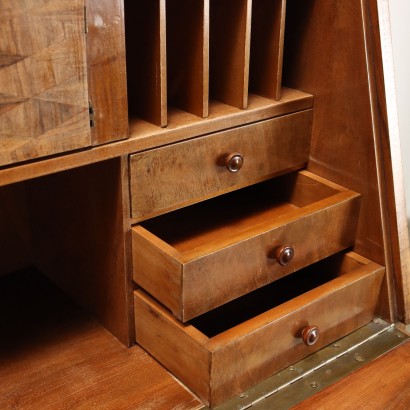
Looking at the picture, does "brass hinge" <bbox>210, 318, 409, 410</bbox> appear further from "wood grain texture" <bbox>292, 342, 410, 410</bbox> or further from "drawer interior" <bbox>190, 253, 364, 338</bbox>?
"drawer interior" <bbox>190, 253, 364, 338</bbox>

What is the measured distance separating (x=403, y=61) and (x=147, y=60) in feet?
2.44

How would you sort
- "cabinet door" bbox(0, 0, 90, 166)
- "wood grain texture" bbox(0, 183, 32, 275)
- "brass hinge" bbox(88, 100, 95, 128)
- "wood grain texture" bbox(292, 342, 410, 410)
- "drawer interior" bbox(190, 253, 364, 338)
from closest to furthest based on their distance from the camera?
1. "cabinet door" bbox(0, 0, 90, 166)
2. "brass hinge" bbox(88, 100, 95, 128)
3. "wood grain texture" bbox(292, 342, 410, 410)
4. "drawer interior" bbox(190, 253, 364, 338)
5. "wood grain texture" bbox(0, 183, 32, 275)

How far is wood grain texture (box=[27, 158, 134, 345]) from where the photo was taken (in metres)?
1.25

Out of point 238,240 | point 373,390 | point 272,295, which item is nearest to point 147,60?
point 238,240

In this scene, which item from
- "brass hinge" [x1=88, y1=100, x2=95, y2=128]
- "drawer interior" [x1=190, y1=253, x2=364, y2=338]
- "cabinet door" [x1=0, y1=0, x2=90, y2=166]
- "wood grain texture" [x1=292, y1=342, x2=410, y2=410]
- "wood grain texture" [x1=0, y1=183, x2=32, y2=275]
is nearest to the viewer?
"cabinet door" [x1=0, y1=0, x2=90, y2=166]

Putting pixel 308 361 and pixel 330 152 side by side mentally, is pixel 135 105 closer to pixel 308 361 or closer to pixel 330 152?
pixel 330 152

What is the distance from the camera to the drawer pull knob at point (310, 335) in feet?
4.16

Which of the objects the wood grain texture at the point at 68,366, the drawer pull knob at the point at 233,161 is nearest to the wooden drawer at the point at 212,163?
the drawer pull knob at the point at 233,161

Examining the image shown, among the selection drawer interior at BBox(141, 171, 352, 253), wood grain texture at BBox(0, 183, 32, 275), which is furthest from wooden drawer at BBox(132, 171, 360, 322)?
wood grain texture at BBox(0, 183, 32, 275)

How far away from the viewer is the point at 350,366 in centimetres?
130

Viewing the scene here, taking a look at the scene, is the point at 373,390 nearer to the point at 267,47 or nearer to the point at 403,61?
the point at 267,47

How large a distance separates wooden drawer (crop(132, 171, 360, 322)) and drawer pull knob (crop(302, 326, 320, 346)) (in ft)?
0.37

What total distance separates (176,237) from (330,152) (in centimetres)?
35

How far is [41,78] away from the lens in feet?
3.34
